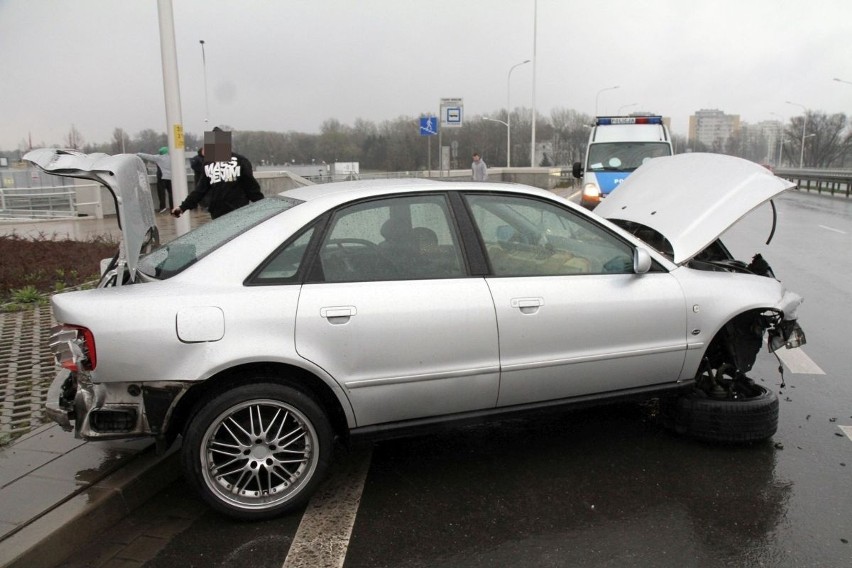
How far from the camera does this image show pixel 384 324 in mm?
3242

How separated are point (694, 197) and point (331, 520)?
3032 millimetres

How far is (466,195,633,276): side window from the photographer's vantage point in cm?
368

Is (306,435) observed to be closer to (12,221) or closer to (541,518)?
(541,518)

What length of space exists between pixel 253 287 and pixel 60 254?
7552mm

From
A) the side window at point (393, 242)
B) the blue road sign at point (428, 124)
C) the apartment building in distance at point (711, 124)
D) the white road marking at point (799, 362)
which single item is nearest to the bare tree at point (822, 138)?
the apartment building in distance at point (711, 124)

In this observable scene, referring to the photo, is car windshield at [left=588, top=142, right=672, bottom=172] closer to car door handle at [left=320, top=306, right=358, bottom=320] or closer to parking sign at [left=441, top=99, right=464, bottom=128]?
parking sign at [left=441, top=99, right=464, bottom=128]

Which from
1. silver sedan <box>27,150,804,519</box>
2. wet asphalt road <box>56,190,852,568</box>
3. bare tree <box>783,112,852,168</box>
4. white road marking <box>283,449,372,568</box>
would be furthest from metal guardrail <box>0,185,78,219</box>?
bare tree <box>783,112,852,168</box>

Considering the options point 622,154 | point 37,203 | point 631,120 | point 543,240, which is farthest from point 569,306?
point 37,203

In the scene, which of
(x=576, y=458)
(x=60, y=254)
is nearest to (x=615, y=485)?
(x=576, y=458)

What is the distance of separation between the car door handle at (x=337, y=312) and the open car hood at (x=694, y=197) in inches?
81.3

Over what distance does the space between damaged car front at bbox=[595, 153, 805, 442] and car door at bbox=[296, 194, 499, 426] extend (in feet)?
4.48

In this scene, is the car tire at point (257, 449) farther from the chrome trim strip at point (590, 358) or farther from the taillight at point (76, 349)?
the chrome trim strip at point (590, 358)

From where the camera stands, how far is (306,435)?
3234 millimetres

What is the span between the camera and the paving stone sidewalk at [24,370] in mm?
4147
